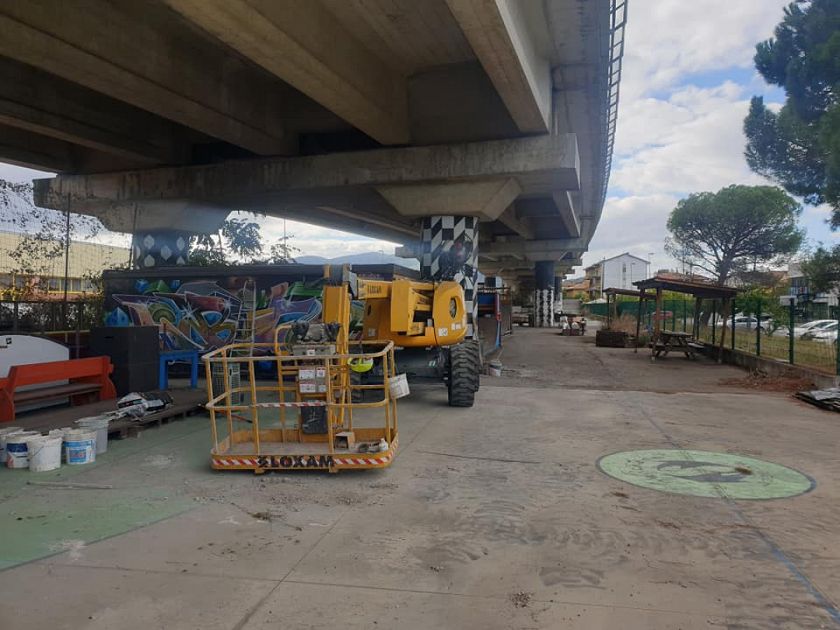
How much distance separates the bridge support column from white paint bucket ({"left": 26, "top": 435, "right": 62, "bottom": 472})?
42192 mm

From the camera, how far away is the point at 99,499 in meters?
5.44

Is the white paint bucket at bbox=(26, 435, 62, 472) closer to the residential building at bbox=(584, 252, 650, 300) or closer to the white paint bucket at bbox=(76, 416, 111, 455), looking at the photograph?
the white paint bucket at bbox=(76, 416, 111, 455)

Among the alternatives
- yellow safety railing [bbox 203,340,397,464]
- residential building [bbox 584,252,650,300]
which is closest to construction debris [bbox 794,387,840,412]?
yellow safety railing [bbox 203,340,397,464]

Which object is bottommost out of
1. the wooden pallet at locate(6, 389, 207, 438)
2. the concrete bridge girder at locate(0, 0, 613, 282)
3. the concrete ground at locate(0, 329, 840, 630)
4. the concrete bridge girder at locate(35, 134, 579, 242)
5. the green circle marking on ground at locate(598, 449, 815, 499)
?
the concrete ground at locate(0, 329, 840, 630)

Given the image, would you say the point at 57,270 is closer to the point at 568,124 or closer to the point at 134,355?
the point at 134,355

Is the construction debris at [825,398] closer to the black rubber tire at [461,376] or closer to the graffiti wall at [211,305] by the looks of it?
the black rubber tire at [461,376]

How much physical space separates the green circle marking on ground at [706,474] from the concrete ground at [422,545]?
0.19m

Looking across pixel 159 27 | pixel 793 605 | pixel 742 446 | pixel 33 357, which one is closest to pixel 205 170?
pixel 159 27

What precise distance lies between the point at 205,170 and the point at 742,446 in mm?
14189

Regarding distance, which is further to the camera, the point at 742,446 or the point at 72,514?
the point at 742,446

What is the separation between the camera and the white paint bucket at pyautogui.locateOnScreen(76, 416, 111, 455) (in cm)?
694

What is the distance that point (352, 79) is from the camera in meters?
10.5

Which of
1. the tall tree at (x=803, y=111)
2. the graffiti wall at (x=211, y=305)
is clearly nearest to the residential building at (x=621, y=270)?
the tall tree at (x=803, y=111)

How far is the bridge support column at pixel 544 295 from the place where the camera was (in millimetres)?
46750
